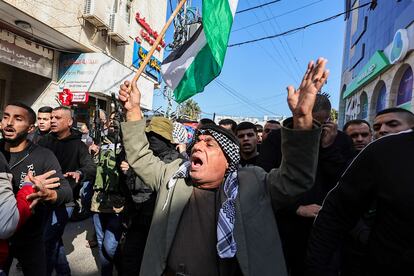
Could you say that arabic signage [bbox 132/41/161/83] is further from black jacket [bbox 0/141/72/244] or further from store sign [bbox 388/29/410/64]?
black jacket [bbox 0/141/72/244]

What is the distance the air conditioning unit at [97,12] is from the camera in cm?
1041

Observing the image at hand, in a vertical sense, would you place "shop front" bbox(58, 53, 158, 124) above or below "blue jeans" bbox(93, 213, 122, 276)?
above

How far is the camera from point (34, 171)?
259cm

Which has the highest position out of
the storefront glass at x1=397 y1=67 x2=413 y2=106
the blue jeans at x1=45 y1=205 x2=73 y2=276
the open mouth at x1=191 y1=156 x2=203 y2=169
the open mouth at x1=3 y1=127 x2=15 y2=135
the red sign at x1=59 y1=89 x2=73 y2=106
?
the storefront glass at x1=397 y1=67 x2=413 y2=106

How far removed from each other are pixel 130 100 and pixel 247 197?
990 millimetres

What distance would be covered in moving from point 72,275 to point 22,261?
1378 mm

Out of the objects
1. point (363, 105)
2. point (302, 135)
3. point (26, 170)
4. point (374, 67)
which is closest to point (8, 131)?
point (26, 170)

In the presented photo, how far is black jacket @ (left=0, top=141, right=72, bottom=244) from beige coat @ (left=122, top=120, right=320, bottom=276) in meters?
1.03

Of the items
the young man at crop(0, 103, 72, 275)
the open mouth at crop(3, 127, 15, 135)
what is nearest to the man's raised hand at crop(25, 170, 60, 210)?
the young man at crop(0, 103, 72, 275)

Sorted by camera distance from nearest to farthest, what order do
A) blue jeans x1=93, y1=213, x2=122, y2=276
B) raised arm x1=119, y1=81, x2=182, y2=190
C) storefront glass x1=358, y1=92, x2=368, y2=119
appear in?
1. raised arm x1=119, y1=81, x2=182, y2=190
2. blue jeans x1=93, y1=213, x2=122, y2=276
3. storefront glass x1=358, y1=92, x2=368, y2=119

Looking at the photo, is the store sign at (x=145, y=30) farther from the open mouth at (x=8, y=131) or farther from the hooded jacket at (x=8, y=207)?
the hooded jacket at (x=8, y=207)

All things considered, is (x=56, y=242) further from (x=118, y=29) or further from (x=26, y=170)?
(x=118, y=29)

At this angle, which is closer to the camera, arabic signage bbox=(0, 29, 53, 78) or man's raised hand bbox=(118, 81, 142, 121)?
man's raised hand bbox=(118, 81, 142, 121)

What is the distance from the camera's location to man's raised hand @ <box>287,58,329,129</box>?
1414 millimetres
